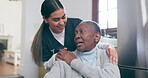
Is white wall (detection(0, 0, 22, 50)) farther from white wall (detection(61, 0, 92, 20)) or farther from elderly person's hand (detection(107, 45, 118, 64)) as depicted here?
elderly person's hand (detection(107, 45, 118, 64))

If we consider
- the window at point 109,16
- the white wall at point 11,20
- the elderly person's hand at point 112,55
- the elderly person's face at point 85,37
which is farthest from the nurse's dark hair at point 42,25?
the white wall at point 11,20

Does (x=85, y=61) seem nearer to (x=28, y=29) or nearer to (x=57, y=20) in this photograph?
(x=57, y=20)

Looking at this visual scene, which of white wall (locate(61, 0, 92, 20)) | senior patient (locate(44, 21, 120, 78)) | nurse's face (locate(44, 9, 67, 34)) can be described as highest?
white wall (locate(61, 0, 92, 20))

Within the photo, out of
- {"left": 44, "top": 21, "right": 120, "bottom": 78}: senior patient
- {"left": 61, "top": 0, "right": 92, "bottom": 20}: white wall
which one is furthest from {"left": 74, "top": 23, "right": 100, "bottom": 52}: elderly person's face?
{"left": 61, "top": 0, "right": 92, "bottom": 20}: white wall

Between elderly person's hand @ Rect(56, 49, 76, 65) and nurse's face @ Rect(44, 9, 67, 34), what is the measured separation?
3.7 inches

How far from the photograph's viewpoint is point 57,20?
2.48 ft

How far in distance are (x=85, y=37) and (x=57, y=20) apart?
0.13 m

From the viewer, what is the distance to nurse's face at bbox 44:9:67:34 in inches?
29.5

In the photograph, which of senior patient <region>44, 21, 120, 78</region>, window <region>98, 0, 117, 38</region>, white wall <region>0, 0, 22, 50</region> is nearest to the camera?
senior patient <region>44, 21, 120, 78</region>

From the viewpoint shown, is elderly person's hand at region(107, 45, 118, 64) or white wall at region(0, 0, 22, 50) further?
white wall at region(0, 0, 22, 50)

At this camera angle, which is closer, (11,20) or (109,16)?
(109,16)

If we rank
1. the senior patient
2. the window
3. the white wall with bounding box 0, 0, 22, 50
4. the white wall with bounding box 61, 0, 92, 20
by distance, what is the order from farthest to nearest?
the white wall with bounding box 0, 0, 22, 50 < the window < the white wall with bounding box 61, 0, 92, 20 < the senior patient

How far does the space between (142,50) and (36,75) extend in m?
0.63

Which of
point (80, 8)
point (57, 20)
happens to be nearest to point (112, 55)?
point (57, 20)
